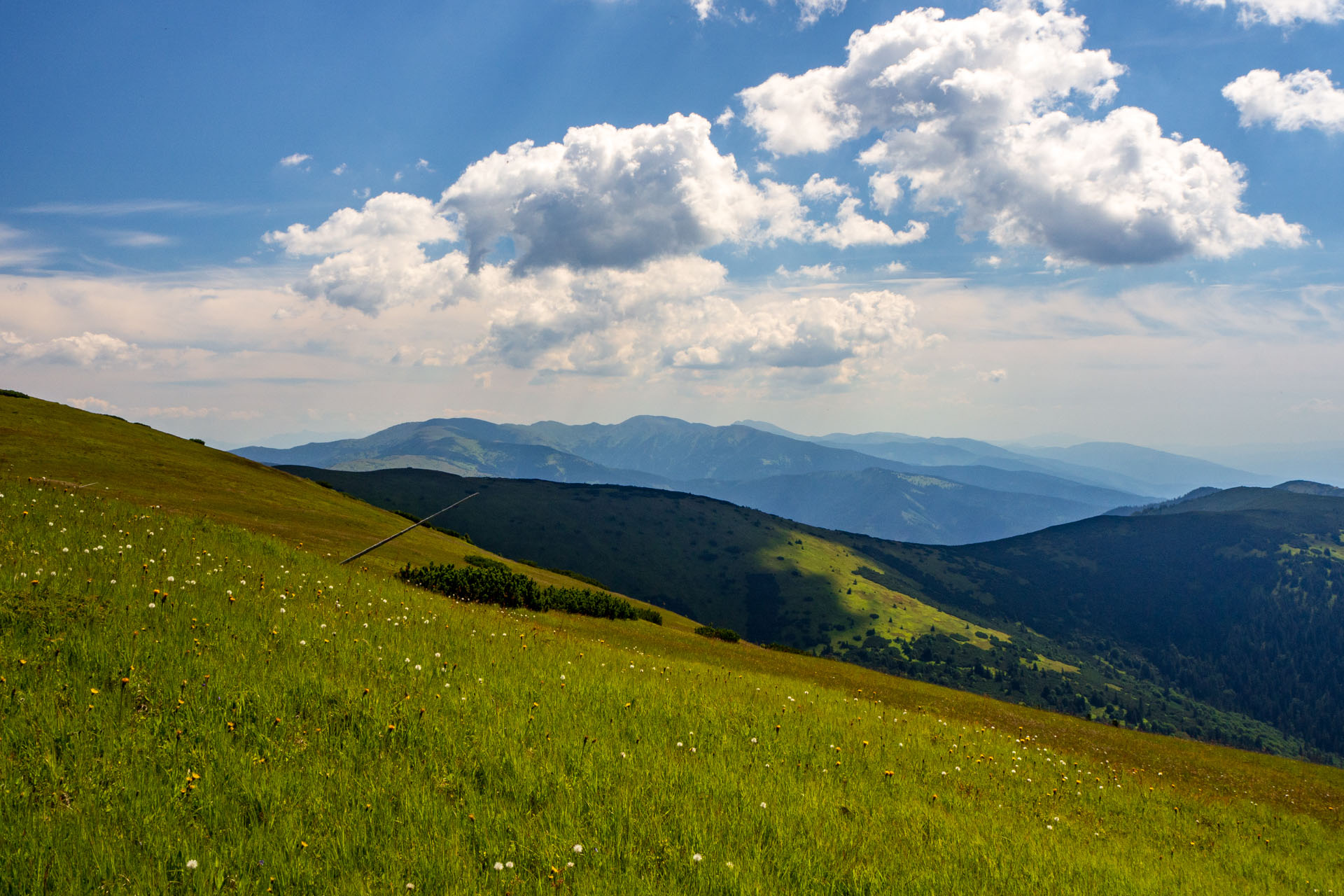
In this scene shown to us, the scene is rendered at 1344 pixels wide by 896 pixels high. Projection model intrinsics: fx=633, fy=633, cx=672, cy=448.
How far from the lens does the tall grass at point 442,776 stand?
5.83 metres

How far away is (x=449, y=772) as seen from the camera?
24.6 feet

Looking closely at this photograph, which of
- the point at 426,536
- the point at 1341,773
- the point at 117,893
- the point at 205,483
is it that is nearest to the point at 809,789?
the point at 117,893

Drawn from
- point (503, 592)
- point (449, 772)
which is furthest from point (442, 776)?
point (503, 592)

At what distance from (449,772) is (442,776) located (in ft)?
0.32

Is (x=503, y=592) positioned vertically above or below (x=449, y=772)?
below

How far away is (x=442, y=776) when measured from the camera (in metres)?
7.41

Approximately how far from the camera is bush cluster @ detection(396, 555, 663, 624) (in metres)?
28.8

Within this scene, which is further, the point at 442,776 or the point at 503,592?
the point at 503,592

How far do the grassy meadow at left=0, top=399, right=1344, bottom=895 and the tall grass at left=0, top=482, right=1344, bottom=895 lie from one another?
0.04m

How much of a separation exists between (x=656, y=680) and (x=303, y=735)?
7.39 m

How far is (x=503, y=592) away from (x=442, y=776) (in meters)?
25.7

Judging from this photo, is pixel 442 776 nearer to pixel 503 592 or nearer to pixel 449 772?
pixel 449 772

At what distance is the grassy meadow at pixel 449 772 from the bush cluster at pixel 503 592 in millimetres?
12490

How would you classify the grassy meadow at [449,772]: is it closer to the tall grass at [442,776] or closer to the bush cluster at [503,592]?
the tall grass at [442,776]
